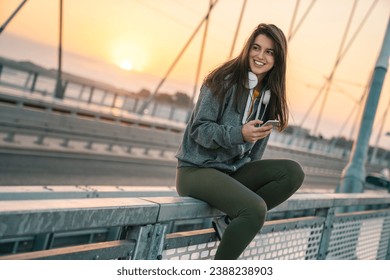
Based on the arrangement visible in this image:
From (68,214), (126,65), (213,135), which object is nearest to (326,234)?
(213,135)

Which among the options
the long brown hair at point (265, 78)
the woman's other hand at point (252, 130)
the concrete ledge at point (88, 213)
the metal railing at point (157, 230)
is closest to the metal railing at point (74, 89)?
the metal railing at point (157, 230)

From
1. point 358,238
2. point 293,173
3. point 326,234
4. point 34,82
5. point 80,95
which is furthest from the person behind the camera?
point 80,95

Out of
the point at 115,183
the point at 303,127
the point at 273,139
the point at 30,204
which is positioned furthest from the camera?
the point at 303,127

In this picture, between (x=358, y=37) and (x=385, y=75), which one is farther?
(x=358, y=37)

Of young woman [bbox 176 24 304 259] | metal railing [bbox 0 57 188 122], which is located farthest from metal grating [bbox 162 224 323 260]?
metal railing [bbox 0 57 188 122]

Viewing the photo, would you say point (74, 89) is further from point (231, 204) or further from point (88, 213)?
point (88, 213)

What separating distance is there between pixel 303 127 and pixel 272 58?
70.7 ft

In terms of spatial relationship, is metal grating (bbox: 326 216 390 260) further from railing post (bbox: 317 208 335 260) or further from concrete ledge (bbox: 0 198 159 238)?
concrete ledge (bbox: 0 198 159 238)

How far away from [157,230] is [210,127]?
2.08 feet

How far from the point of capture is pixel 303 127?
23578mm

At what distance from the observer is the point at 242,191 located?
226cm

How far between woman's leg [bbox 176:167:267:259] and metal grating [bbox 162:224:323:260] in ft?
Result: 0.36
